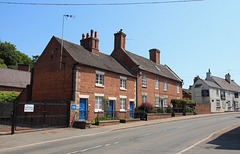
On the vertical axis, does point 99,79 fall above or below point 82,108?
above

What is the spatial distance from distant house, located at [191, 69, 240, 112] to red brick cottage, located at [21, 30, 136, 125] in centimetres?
2869

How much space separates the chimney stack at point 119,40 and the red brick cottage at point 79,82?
5.61 metres

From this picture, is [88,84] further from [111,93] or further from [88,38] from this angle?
[88,38]

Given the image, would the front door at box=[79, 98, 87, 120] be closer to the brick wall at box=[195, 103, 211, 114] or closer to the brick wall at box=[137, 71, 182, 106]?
the brick wall at box=[137, 71, 182, 106]

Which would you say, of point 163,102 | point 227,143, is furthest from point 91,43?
point 227,143

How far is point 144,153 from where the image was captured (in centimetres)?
765

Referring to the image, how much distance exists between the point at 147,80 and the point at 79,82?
12.2 m

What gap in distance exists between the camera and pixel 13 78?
31.5 meters

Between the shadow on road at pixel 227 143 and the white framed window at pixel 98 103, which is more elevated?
the white framed window at pixel 98 103

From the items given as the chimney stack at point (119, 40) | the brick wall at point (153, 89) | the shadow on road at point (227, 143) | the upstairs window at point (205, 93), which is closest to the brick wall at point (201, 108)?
the brick wall at point (153, 89)

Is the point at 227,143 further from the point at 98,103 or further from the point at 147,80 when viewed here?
the point at 147,80

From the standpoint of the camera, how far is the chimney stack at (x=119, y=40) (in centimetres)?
2914

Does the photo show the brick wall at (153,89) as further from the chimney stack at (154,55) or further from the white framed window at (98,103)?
the white framed window at (98,103)

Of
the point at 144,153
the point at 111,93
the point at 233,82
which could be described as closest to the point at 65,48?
the point at 111,93
